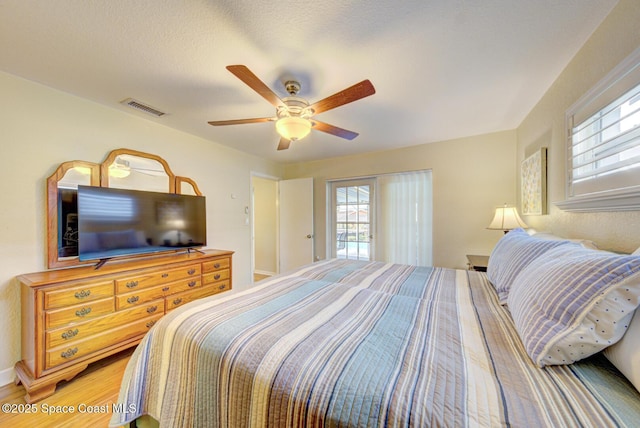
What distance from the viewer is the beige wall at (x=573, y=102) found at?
42.6 inches

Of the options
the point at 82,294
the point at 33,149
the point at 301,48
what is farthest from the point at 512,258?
the point at 33,149

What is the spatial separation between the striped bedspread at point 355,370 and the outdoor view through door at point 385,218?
7.03 ft

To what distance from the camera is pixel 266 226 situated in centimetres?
497

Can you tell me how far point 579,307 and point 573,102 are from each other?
5.21 feet

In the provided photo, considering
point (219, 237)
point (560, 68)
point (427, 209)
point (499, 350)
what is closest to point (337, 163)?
point (427, 209)

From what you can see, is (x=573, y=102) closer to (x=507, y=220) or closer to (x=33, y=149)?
(x=507, y=220)

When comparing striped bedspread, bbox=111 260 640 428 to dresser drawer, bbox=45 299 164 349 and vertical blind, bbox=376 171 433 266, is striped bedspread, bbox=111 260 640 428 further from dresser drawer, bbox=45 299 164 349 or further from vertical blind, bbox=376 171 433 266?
vertical blind, bbox=376 171 433 266

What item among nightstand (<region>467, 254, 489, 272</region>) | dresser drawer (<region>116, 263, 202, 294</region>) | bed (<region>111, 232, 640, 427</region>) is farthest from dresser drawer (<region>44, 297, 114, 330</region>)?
nightstand (<region>467, 254, 489, 272</region>)

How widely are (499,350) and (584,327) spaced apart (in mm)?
252

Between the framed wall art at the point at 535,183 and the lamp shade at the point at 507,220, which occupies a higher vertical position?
the framed wall art at the point at 535,183

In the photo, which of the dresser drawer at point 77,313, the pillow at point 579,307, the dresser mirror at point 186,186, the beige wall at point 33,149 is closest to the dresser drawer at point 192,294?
the dresser drawer at point 77,313

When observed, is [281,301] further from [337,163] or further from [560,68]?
[337,163]

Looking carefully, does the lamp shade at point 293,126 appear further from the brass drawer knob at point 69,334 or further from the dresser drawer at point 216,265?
the brass drawer knob at point 69,334

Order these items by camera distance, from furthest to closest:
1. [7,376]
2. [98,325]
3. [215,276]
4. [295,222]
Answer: [295,222], [215,276], [98,325], [7,376]
